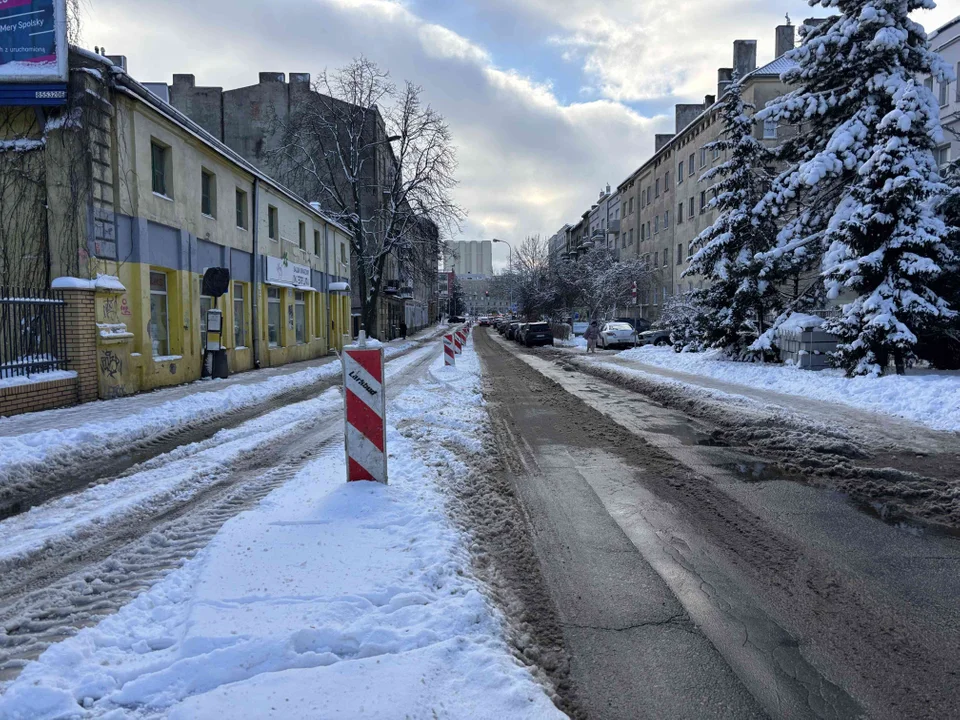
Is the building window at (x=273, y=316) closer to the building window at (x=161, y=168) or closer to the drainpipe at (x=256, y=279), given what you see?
the drainpipe at (x=256, y=279)

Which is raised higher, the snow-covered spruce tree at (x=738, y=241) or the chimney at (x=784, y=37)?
the chimney at (x=784, y=37)

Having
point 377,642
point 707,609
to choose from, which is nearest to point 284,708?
point 377,642

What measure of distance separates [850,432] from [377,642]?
7.75 metres

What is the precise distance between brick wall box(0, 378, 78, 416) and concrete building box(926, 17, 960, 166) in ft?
100

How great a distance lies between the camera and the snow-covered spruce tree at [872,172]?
516 inches

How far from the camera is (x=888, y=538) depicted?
15.3 ft

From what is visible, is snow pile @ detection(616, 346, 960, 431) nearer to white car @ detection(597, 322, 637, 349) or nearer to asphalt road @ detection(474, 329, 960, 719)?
asphalt road @ detection(474, 329, 960, 719)

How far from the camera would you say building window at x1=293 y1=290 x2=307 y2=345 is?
25.2 m

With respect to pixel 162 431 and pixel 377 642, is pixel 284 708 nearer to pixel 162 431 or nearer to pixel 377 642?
pixel 377 642

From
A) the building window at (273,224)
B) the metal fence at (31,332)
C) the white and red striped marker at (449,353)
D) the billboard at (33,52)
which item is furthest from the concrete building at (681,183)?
the metal fence at (31,332)

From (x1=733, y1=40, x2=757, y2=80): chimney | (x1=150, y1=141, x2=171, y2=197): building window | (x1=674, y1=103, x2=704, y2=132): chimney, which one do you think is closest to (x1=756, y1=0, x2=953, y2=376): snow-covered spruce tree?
(x1=150, y1=141, x2=171, y2=197): building window

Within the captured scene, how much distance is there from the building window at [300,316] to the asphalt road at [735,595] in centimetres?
1989

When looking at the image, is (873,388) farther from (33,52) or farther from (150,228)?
(33,52)

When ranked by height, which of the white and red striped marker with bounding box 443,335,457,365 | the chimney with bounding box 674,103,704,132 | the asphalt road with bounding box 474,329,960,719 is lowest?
the asphalt road with bounding box 474,329,960,719
